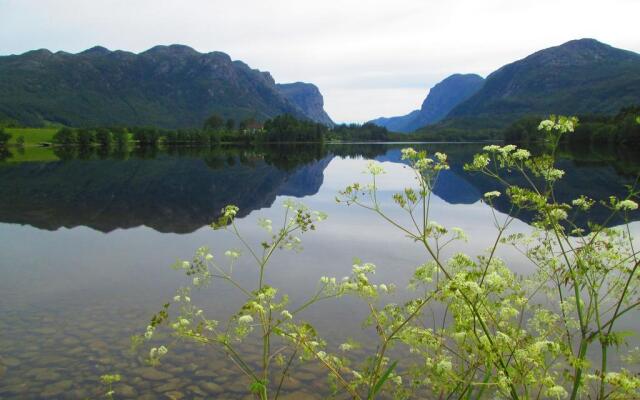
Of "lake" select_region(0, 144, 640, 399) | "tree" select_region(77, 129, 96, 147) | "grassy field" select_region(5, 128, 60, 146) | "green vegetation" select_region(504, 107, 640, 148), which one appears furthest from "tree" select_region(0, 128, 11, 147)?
"green vegetation" select_region(504, 107, 640, 148)

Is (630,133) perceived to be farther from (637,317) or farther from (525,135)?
(637,317)

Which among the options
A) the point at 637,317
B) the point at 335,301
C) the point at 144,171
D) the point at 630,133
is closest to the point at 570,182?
the point at 637,317

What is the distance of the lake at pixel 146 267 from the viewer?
37.1 ft

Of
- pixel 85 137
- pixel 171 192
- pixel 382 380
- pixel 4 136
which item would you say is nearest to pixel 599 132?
pixel 171 192

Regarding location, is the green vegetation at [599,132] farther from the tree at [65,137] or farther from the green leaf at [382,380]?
the tree at [65,137]

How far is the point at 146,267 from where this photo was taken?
67.9 ft

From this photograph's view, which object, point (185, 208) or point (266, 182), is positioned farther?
point (266, 182)

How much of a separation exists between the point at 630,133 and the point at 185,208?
11557cm

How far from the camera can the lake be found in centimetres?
1131

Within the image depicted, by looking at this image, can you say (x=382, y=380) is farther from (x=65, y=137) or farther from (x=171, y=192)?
(x=65, y=137)

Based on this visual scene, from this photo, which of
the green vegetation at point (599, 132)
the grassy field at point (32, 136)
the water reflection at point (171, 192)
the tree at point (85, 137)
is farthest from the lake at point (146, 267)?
the grassy field at point (32, 136)

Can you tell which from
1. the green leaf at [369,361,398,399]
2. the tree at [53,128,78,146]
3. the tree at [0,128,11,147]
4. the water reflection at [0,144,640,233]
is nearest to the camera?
the green leaf at [369,361,398,399]

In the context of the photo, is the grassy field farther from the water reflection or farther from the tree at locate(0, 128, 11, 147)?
the water reflection

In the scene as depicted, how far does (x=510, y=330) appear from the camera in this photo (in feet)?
23.7
